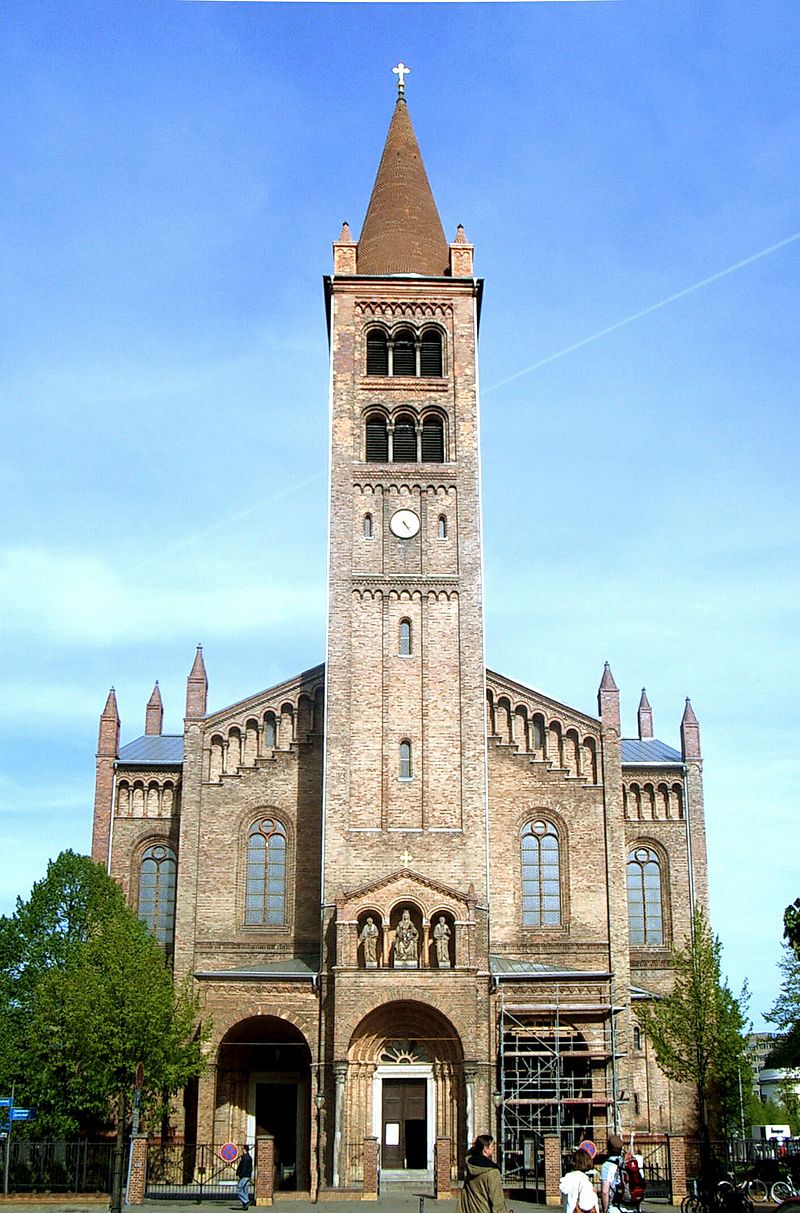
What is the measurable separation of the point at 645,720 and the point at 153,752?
20008 mm

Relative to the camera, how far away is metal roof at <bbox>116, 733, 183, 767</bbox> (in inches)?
1837

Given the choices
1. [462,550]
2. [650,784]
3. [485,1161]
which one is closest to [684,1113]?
[650,784]

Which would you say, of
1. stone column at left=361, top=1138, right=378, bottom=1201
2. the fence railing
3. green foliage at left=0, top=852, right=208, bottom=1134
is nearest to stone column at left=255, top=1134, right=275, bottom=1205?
stone column at left=361, top=1138, right=378, bottom=1201

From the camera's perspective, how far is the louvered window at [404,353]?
158ft

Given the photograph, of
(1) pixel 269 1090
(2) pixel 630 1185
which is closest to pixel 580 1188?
(2) pixel 630 1185

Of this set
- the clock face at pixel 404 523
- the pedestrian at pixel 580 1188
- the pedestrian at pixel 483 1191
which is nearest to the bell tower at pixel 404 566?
the clock face at pixel 404 523

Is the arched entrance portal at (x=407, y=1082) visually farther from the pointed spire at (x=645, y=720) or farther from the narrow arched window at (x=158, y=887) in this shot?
the pointed spire at (x=645, y=720)

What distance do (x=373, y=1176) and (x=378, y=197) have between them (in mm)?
34714

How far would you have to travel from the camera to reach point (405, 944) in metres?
39.5

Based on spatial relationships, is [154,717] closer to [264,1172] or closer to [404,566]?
[404,566]

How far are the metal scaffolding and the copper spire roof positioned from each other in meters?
25.7

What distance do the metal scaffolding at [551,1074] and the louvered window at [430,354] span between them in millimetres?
21373

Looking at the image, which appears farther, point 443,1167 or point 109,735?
point 109,735

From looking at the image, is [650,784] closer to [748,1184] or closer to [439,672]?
[439,672]
